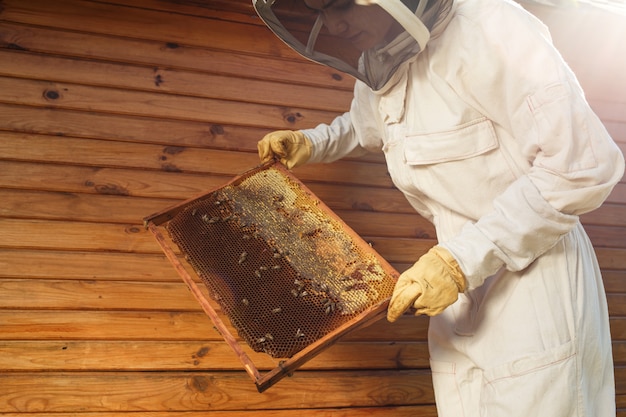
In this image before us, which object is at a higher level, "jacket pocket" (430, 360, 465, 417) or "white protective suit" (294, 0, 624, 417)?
"white protective suit" (294, 0, 624, 417)

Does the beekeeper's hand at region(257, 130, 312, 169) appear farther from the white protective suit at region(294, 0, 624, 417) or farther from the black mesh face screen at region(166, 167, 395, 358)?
the white protective suit at region(294, 0, 624, 417)

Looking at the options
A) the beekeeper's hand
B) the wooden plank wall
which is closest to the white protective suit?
the beekeeper's hand

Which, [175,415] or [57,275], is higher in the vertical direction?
[57,275]

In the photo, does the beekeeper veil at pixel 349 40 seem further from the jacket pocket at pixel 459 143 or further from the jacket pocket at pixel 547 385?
the jacket pocket at pixel 547 385

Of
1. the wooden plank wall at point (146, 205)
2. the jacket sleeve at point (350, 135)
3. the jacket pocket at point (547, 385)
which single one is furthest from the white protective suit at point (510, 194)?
the wooden plank wall at point (146, 205)

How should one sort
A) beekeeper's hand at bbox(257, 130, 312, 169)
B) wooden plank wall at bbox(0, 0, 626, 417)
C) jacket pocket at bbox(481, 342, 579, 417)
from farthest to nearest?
beekeeper's hand at bbox(257, 130, 312, 169) < wooden plank wall at bbox(0, 0, 626, 417) < jacket pocket at bbox(481, 342, 579, 417)

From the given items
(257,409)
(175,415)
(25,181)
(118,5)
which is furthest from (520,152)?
(118,5)

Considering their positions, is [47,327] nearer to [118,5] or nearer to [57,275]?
[57,275]
